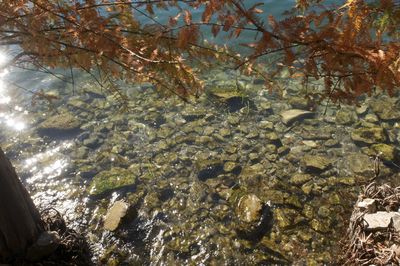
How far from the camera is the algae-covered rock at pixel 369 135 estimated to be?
8375 mm

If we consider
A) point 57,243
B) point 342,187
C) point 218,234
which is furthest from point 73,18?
point 342,187

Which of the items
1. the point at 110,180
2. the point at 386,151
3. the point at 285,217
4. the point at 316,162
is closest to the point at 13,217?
the point at 110,180

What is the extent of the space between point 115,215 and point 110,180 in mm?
1335

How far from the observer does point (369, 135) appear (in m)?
8.51

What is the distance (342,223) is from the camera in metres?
6.35

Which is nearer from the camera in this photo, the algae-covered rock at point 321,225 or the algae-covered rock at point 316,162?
the algae-covered rock at point 321,225

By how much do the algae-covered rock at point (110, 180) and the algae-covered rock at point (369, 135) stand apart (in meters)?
5.58

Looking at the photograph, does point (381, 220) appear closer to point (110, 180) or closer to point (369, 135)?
point (369, 135)

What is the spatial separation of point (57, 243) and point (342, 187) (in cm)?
557

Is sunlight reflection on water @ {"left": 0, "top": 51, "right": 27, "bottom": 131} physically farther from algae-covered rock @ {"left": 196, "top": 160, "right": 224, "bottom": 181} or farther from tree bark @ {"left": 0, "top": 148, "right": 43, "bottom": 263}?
tree bark @ {"left": 0, "top": 148, "right": 43, "bottom": 263}

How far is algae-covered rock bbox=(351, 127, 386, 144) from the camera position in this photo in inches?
330

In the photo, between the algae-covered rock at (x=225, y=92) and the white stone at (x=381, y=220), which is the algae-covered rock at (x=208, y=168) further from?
the white stone at (x=381, y=220)

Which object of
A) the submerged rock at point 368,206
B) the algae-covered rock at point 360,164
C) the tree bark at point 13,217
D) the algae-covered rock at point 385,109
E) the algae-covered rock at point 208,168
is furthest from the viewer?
the algae-covered rock at point 385,109

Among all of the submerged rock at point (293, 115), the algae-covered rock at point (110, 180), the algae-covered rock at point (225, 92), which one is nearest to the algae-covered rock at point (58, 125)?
the algae-covered rock at point (110, 180)
